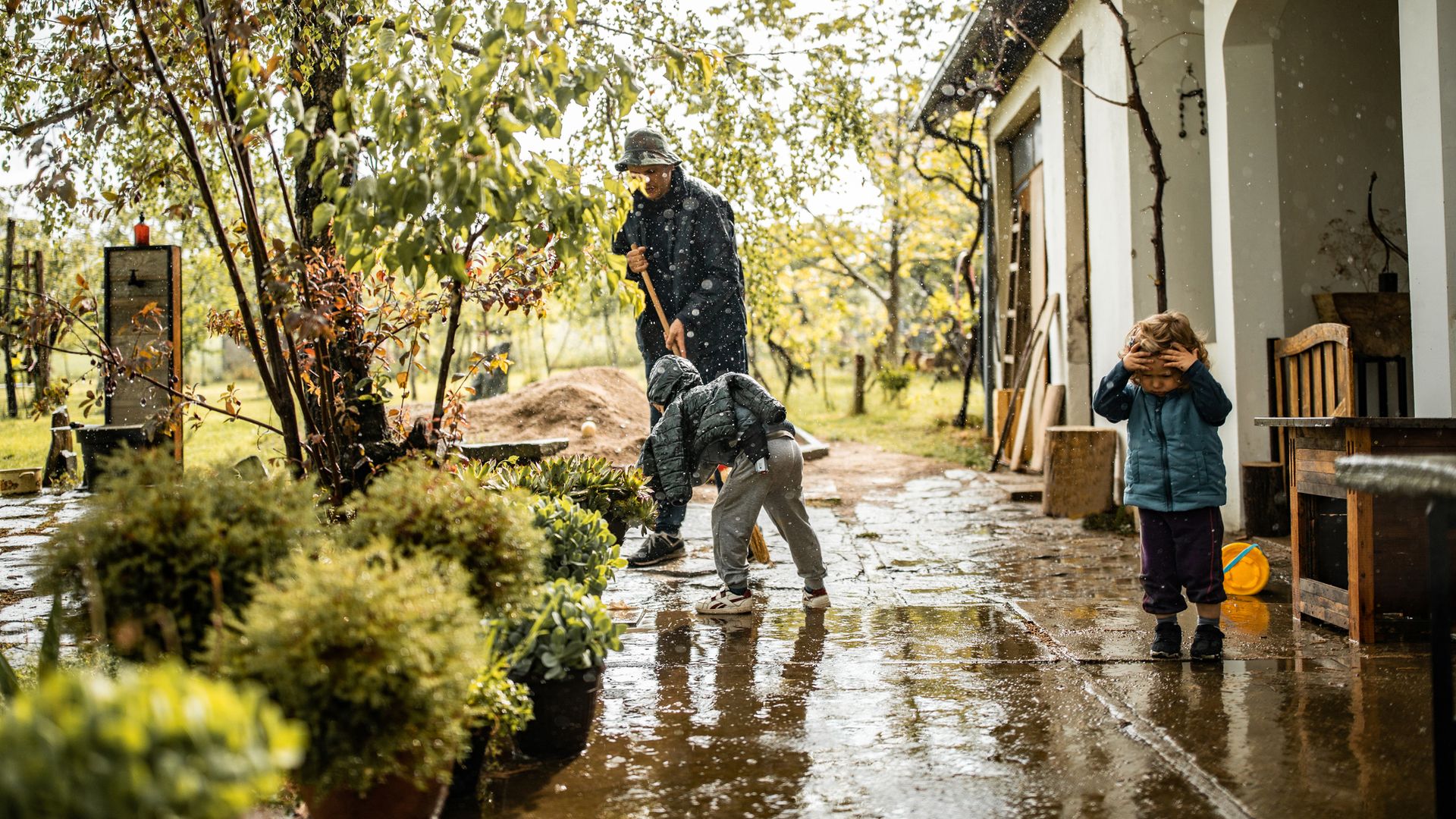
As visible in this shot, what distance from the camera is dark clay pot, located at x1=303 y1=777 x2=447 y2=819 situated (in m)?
2.08

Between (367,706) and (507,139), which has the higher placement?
(507,139)

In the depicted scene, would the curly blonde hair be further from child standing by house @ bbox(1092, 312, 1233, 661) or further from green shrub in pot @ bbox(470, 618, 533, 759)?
green shrub in pot @ bbox(470, 618, 533, 759)

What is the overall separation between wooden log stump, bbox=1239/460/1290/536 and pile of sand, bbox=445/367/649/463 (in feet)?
17.6

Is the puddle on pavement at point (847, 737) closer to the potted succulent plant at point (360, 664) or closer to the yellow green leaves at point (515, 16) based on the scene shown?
the potted succulent plant at point (360, 664)

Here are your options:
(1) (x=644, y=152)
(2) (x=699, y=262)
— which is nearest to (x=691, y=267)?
(2) (x=699, y=262)

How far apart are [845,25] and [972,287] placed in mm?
5803

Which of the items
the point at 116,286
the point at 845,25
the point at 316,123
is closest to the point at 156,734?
the point at 316,123

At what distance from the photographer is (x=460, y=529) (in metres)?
2.43

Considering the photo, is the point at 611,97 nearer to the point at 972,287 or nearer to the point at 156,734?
the point at 156,734

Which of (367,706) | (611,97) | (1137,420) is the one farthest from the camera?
(1137,420)

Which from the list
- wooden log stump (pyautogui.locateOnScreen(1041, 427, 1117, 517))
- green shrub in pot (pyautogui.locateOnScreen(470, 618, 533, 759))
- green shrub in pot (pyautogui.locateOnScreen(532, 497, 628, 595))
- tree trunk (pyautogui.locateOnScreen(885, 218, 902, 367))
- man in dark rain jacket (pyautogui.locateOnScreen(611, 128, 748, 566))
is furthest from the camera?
tree trunk (pyautogui.locateOnScreen(885, 218, 902, 367))

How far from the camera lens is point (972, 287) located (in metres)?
14.5

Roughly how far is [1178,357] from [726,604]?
1970 millimetres

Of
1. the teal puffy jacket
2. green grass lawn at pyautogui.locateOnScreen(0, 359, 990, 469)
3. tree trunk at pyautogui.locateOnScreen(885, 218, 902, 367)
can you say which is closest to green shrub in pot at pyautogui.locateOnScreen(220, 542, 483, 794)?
the teal puffy jacket
